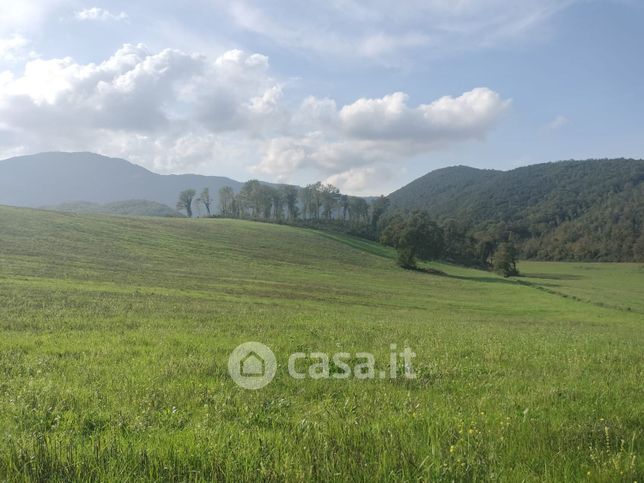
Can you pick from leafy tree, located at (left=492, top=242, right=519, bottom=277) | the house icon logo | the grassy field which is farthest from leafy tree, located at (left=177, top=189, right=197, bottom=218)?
the house icon logo

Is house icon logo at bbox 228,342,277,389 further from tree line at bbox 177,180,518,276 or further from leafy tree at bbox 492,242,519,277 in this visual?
leafy tree at bbox 492,242,519,277

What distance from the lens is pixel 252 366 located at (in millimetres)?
9750

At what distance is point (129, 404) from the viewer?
272 inches

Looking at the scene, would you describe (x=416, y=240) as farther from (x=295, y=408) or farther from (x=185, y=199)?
(x=185, y=199)

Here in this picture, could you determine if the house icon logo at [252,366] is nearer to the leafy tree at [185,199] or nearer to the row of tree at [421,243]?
the row of tree at [421,243]

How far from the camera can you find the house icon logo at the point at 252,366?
335 inches

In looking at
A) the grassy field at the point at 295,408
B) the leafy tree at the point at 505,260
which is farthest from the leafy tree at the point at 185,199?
the grassy field at the point at 295,408

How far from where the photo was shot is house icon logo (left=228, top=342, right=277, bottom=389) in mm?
8508

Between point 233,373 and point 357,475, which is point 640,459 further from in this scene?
point 233,373

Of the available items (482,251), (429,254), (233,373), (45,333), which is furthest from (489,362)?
(482,251)

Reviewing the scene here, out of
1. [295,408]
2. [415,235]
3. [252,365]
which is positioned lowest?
[252,365]

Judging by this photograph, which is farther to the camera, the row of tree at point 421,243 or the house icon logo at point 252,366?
the row of tree at point 421,243

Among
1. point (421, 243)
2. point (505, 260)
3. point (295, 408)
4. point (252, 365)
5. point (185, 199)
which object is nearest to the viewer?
point (295, 408)

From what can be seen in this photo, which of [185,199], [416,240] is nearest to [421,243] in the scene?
[416,240]
